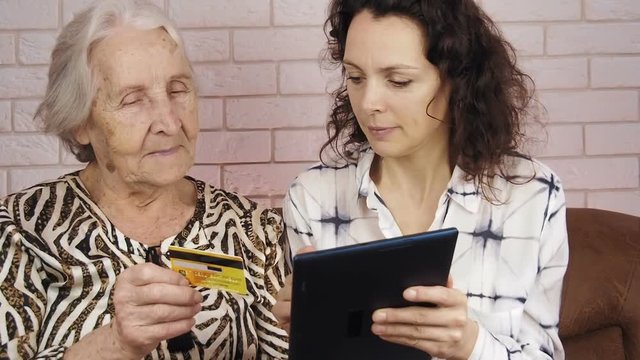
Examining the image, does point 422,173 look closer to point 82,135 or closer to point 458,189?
point 458,189

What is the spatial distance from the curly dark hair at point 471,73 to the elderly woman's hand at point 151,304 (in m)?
0.61

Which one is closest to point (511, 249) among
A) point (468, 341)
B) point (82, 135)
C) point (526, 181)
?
point (526, 181)

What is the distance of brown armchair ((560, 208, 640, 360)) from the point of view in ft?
5.98

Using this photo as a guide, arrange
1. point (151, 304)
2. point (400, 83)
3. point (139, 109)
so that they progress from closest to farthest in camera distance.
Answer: point (151, 304)
point (400, 83)
point (139, 109)

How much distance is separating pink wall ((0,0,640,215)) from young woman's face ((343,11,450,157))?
2.05 ft

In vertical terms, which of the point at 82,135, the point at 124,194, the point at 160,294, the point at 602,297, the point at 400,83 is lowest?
the point at 602,297

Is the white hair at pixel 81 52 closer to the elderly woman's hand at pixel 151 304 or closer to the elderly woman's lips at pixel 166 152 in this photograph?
the elderly woman's lips at pixel 166 152

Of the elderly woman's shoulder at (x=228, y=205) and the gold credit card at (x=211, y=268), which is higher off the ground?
the elderly woman's shoulder at (x=228, y=205)

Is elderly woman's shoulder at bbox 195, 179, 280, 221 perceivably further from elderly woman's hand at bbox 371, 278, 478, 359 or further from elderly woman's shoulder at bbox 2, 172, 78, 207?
elderly woman's hand at bbox 371, 278, 478, 359

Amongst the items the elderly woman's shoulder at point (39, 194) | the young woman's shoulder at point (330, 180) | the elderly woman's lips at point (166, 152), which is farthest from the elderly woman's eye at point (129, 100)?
the young woman's shoulder at point (330, 180)

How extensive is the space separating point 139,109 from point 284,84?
0.63 meters

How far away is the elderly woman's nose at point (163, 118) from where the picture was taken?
156 cm

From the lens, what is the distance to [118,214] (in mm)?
1628

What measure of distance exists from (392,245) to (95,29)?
786 mm
